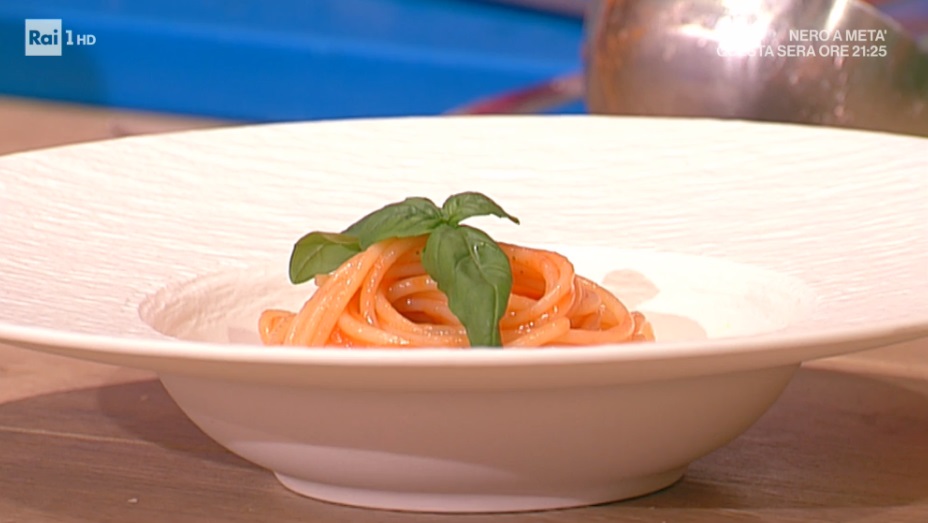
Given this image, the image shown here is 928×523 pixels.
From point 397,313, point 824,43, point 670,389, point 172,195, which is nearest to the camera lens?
point 670,389

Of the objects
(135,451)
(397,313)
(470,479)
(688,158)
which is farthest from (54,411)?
(688,158)

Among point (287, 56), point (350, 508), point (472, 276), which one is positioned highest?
point (287, 56)

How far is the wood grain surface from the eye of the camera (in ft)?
2.25

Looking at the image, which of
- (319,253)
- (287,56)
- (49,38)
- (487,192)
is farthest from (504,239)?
(49,38)

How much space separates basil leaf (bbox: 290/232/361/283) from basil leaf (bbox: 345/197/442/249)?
0.11ft

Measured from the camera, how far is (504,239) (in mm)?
929

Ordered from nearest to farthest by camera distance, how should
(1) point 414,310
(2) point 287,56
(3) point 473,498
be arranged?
1. (3) point 473,498
2. (1) point 414,310
3. (2) point 287,56

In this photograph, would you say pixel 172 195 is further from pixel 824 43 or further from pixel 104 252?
pixel 824 43

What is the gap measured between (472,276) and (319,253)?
0.12m

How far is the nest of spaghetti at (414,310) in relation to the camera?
0.75m

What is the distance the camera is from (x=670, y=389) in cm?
61

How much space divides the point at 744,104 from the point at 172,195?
59cm

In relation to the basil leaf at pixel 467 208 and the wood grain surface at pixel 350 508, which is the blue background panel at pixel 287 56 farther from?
the basil leaf at pixel 467 208

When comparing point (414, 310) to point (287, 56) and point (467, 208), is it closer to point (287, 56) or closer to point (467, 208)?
point (467, 208)
